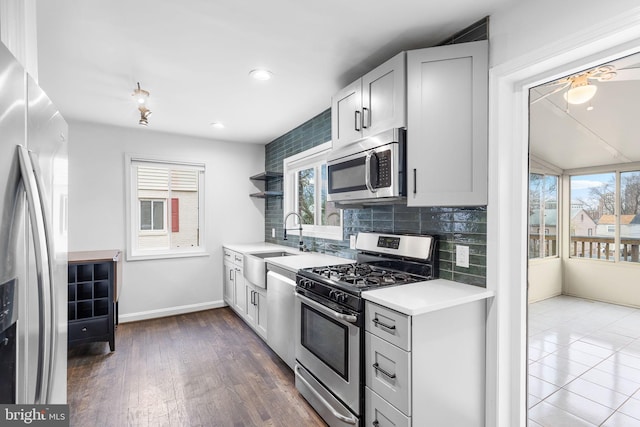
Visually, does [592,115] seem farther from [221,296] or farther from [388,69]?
[221,296]

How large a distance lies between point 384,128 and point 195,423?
2.30 m

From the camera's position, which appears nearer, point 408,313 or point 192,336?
point 408,313

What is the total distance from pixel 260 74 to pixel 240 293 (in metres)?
2.54

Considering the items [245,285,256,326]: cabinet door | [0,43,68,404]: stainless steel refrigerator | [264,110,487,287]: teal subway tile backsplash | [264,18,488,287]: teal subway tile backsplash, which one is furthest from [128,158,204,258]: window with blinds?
[0,43,68,404]: stainless steel refrigerator

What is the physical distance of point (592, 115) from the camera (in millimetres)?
1606

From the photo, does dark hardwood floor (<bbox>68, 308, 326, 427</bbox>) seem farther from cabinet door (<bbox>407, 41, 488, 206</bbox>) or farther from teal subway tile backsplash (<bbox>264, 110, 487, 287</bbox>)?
cabinet door (<bbox>407, 41, 488, 206</bbox>)

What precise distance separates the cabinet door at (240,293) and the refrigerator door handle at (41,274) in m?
2.84

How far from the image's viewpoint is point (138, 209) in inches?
164

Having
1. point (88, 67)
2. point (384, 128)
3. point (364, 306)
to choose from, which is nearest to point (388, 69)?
point (384, 128)

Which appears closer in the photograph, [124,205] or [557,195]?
[557,195]

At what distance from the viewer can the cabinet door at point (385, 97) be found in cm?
196

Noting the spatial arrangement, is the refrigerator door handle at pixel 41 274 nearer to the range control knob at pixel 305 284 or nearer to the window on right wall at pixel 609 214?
the range control knob at pixel 305 284

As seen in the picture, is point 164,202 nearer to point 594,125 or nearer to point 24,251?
point 24,251

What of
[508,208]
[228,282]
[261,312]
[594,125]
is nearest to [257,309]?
[261,312]
